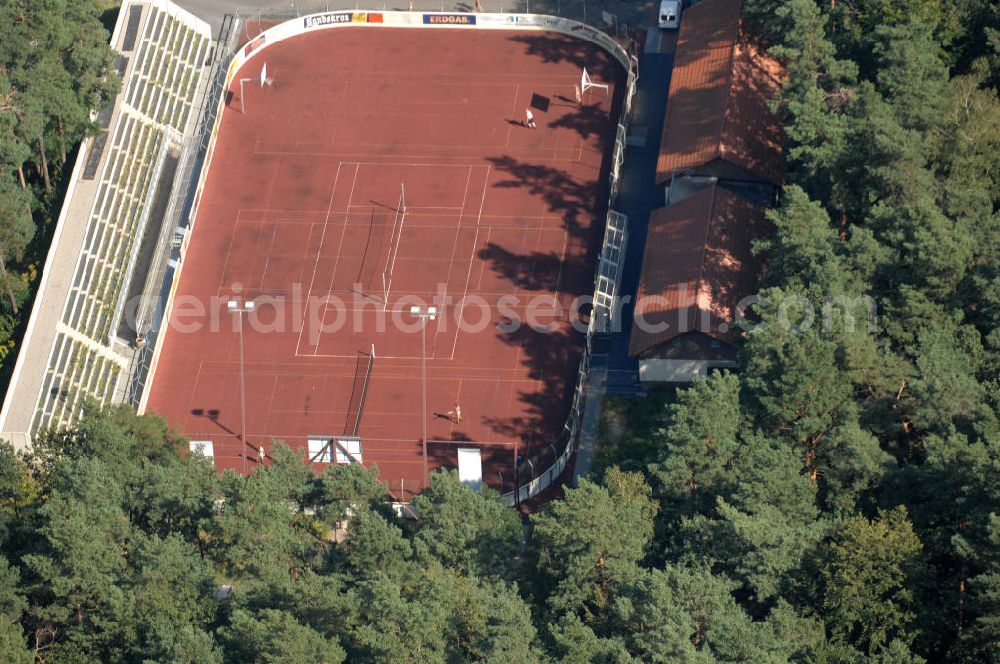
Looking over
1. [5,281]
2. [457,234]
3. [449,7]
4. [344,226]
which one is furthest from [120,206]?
[449,7]

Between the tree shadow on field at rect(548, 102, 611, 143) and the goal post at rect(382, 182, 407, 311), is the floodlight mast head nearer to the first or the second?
the goal post at rect(382, 182, 407, 311)

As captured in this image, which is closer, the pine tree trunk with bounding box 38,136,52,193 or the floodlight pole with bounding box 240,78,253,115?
the pine tree trunk with bounding box 38,136,52,193

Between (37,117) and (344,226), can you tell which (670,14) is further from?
(37,117)

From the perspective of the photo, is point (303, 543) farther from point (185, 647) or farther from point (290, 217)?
point (290, 217)

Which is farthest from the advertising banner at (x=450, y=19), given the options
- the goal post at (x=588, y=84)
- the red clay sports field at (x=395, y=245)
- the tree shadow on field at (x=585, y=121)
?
the tree shadow on field at (x=585, y=121)

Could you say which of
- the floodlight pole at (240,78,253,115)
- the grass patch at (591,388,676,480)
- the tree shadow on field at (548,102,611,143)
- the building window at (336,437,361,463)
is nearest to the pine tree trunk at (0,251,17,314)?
the floodlight pole at (240,78,253,115)

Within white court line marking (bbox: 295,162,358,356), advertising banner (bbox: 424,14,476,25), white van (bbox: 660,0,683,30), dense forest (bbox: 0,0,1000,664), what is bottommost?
dense forest (bbox: 0,0,1000,664)

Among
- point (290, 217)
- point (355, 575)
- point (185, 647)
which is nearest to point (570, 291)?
point (290, 217)
